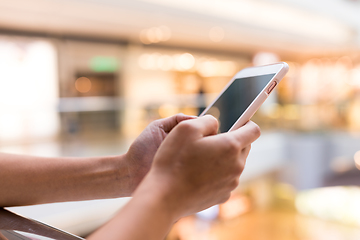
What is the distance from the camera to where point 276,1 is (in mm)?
7340

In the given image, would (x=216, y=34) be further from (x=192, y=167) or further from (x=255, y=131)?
(x=192, y=167)

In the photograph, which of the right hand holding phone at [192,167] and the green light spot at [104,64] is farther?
the green light spot at [104,64]

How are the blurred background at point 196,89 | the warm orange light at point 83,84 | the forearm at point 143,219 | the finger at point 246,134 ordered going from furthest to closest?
the warm orange light at point 83,84 → the blurred background at point 196,89 → the finger at point 246,134 → the forearm at point 143,219

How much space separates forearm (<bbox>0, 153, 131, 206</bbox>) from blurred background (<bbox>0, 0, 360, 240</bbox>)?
2.95 metres

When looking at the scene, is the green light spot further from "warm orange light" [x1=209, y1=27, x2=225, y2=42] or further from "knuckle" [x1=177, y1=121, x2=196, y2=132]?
"knuckle" [x1=177, y1=121, x2=196, y2=132]

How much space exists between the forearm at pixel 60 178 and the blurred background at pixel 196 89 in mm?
2945

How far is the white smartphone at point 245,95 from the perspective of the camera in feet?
2.22

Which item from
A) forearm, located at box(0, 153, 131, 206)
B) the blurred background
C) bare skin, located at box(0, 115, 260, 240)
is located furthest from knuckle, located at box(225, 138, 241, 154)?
the blurred background

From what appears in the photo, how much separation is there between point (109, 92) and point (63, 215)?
16.0 ft

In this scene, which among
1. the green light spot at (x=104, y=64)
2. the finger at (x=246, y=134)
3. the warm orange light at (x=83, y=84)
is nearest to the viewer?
the finger at (x=246, y=134)

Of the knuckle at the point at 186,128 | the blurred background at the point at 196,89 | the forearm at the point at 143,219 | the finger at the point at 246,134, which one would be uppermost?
the blurred background at the point at 196,89

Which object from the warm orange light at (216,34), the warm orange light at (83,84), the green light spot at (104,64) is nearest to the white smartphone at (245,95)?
the warm orange light at (216,34)

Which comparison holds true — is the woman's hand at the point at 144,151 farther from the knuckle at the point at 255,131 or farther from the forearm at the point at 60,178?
the knuckle at the point at 255,131

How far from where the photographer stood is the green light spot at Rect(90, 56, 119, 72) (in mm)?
7686
